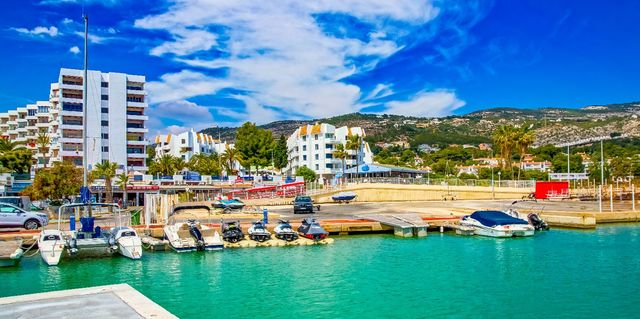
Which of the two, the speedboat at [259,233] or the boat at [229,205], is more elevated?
the boat at [229,205]

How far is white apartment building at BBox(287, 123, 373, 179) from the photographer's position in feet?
442

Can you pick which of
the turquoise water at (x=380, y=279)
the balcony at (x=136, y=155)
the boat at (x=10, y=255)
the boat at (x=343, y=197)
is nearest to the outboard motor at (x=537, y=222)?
the turquoise water at (x=380, y=279)

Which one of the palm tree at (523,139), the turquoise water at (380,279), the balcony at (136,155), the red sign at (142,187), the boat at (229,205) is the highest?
the palm tree at (523,139)

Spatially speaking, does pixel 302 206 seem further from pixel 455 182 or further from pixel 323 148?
pixel 323 148

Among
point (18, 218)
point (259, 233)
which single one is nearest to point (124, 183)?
point (18, 218)

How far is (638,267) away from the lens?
29688 mm

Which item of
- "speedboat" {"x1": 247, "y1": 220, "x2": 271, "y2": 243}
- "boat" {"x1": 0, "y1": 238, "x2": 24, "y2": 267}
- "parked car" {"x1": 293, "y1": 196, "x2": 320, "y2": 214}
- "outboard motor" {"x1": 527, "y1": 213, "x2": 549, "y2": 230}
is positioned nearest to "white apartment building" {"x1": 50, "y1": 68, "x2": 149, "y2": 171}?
"parked car" {"x1": 293, "y1": 196, "x2": 320, "y2": 214}

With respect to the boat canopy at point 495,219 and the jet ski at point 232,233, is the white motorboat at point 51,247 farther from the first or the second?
the boat canopy at point 495,219

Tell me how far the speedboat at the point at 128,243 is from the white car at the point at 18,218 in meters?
10.1

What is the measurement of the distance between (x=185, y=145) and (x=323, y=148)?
56010 mm

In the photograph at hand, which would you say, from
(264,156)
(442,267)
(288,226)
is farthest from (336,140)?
(442,267)

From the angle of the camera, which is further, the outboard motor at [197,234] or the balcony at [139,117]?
the balcony at [139,117]

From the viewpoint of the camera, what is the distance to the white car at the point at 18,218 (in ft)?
128

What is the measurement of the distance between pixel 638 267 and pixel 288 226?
73.1ft
